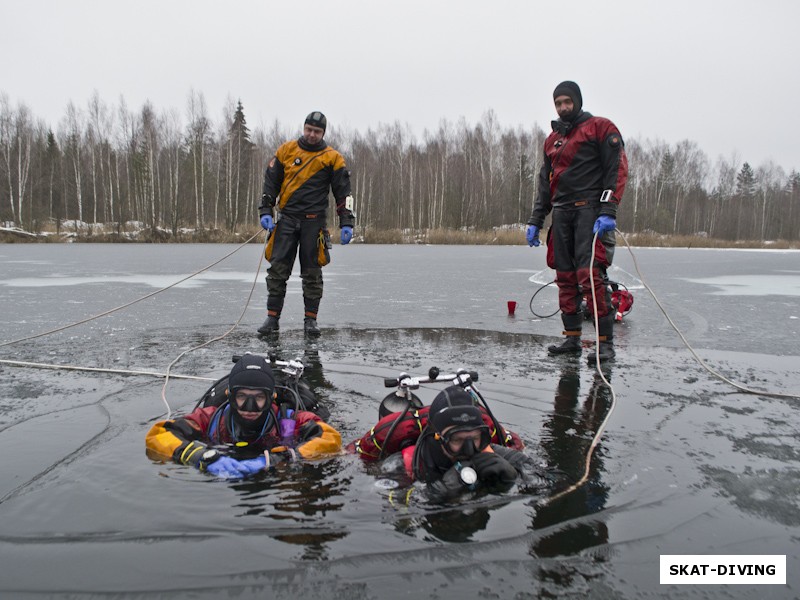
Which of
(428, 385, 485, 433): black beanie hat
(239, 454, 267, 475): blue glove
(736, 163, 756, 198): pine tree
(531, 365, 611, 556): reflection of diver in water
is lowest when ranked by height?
(239, 454, 267, 475): blue glove

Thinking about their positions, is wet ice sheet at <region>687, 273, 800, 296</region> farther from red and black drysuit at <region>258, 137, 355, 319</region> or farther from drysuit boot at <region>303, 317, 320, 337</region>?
drysuit boot at <region>303, 317, 320, 337</region>

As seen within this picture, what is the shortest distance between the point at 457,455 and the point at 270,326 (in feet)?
13.4

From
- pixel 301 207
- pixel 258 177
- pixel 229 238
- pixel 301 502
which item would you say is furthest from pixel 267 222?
pixel 258 177

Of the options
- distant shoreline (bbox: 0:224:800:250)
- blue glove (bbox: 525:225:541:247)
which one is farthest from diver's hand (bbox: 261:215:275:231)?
distant shoreline (bbox: 0:224:800:250)

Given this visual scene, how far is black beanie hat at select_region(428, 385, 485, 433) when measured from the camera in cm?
295

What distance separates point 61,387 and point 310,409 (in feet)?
6.34

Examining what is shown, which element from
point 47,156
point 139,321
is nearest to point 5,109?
point 47,156

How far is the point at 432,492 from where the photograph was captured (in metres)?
2.69

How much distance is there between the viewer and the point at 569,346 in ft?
18.7

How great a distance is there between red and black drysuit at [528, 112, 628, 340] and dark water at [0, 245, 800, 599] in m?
0.68

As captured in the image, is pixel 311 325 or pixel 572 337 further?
pixel 311 325

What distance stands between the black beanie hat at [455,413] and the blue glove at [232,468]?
0.88m

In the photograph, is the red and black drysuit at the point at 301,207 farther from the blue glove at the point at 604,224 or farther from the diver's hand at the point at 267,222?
the blue glove at the point at 604,224

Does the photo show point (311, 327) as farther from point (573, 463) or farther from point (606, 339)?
point (573, 463)
